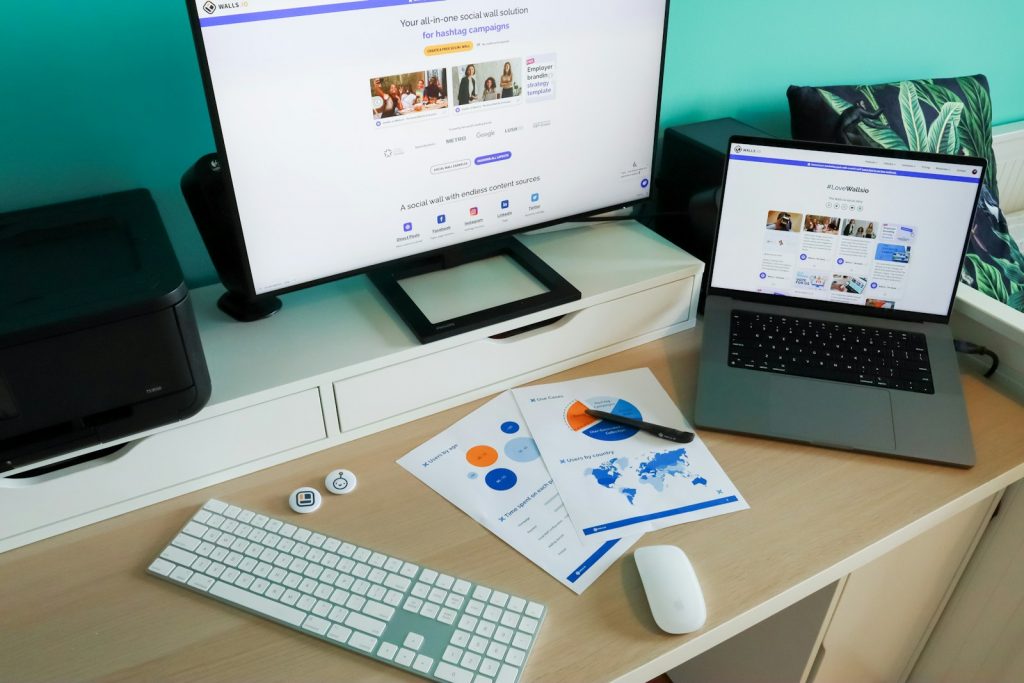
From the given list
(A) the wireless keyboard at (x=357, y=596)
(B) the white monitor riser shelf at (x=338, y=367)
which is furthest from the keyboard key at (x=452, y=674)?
(B) the white monitor riser shelf at (x=338, y=367)

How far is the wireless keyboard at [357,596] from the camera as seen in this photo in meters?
0.74

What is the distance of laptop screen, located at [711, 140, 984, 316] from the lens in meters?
1.07

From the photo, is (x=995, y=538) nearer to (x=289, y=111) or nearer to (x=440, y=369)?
(x=440, y=369)

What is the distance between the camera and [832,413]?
3.36 ft

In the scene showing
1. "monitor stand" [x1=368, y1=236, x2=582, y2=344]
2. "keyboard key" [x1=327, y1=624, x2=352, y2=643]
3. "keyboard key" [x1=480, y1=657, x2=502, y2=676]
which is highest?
"monitor stand" [x1=368, y1=236, x2=582, y2=344]

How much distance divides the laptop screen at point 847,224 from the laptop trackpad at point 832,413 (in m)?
0.16

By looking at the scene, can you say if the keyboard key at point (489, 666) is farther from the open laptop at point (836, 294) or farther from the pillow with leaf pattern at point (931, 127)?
the pillow with leaf pattern at point (931, 127)

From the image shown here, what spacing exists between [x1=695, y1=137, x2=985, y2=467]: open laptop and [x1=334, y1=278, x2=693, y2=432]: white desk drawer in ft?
0.27

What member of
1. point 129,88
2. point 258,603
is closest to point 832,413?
point 258,603

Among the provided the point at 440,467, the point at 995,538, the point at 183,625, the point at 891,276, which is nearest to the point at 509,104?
the point at 440,467

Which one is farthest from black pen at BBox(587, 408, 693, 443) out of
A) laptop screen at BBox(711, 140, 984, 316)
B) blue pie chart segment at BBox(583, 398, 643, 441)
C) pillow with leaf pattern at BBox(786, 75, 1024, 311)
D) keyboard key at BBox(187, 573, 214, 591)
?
pillow with leaf pattern at BBox(786, 75, 1024, 311)

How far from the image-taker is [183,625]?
Answer: 0.77m

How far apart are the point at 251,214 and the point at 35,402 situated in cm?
29

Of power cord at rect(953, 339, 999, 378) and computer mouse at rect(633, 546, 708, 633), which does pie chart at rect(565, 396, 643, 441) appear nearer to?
computer mouse at rect(633, 546, 708, 633)
